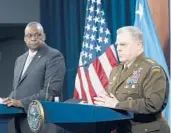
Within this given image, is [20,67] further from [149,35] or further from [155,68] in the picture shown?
[155,68]

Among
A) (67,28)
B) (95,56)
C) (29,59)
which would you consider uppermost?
(67,28)

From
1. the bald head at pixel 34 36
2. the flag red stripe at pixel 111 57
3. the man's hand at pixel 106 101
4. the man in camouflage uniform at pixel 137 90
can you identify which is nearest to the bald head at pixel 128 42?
the man in camouflage uniform at pixel 137 90

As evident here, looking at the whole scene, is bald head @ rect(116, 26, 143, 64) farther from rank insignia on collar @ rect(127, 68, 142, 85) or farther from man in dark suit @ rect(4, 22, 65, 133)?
man in dark suit @ rect(4, 22, 65, 133)

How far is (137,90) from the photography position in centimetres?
191

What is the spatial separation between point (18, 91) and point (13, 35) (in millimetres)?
4808

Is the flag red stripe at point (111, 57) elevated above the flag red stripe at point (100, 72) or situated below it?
above

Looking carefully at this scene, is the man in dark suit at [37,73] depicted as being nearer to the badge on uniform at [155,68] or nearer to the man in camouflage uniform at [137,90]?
the man in camouflage uniform at [137,90]

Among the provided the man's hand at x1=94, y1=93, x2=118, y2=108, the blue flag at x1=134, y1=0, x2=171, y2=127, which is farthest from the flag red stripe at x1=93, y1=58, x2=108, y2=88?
the man's hand at x1=94, y1=93, x2=118, y2=108

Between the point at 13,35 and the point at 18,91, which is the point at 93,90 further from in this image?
the point at 13,35

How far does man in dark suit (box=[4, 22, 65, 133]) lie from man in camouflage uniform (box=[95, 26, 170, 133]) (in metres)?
0.77

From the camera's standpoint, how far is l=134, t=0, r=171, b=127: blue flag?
10.3 ft

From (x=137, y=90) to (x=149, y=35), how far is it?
137 cm

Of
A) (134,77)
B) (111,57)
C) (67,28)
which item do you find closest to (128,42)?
(134,77)

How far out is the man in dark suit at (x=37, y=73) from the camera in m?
2.74
